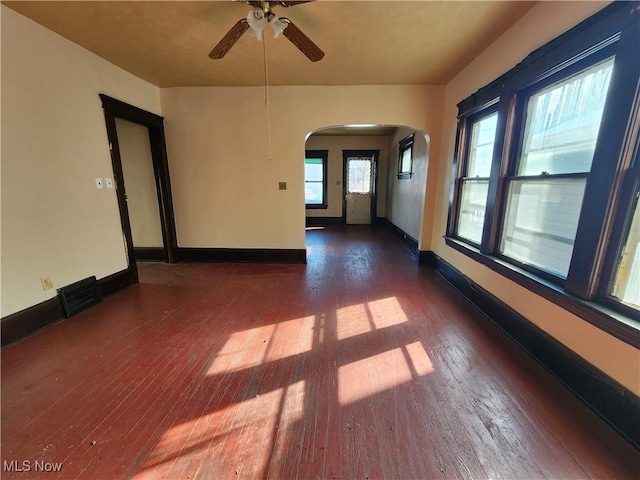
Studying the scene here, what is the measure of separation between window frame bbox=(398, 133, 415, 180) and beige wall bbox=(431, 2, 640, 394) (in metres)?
1.74

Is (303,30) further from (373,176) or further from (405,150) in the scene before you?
(373,176)

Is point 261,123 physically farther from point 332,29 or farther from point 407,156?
point 407,156

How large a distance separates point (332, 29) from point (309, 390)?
2986 mm

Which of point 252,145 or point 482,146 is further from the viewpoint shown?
point 252,145

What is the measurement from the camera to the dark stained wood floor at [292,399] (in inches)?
49.0

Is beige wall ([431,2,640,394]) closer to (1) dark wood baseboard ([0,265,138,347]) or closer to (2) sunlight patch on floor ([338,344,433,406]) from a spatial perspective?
(2) sunlight patch on floor ([338,344,433,406])

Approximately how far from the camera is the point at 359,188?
316 inches

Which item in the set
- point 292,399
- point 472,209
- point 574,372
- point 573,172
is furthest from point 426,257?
point 292,399

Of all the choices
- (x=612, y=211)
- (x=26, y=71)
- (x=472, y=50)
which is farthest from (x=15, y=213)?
(x=472, y=50)

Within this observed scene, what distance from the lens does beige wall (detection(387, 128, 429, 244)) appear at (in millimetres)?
4344

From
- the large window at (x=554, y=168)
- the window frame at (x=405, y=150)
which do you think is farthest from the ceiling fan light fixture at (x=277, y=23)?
the window frame at (x=405, y=150)

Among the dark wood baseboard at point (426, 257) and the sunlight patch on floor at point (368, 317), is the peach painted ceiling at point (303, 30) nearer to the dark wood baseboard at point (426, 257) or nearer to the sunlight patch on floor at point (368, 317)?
the dark wood baseboard at point (426, 257)

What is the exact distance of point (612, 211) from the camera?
1495 millimetres

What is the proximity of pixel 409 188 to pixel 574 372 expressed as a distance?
13.6 ft
